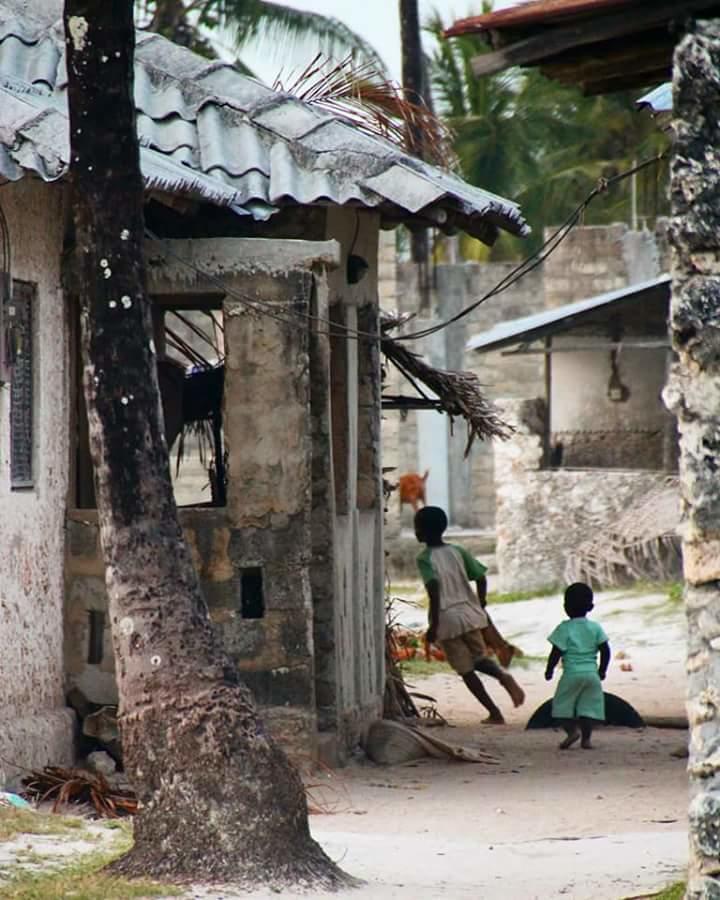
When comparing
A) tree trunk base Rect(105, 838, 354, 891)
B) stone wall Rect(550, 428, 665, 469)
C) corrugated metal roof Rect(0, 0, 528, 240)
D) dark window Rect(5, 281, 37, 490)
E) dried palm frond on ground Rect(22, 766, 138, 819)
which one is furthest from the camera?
stone wall Rect(550, 428, 665, 469)

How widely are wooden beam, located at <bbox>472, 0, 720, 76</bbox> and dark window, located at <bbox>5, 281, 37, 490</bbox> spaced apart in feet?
14.8

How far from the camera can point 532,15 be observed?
5.43m

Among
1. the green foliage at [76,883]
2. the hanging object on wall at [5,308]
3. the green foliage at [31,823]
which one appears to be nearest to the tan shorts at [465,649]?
the hanging object on wall at [5,308]

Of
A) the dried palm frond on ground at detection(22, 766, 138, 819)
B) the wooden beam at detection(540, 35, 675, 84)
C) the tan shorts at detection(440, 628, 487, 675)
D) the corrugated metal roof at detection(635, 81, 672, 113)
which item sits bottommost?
the dried palm frond on ground at detection(22, 766, 138, 819)

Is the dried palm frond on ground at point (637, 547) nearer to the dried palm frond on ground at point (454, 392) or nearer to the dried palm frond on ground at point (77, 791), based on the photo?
the dried palm frond on ground at point (454, 392)

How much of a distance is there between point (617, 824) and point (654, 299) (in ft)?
39.8

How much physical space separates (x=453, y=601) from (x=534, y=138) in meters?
30.0

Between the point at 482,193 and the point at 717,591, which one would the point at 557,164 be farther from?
the point at 717,591

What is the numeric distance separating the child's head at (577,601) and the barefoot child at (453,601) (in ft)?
2.84

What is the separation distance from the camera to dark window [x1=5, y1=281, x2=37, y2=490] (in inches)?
383

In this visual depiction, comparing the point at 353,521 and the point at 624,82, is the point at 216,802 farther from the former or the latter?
the point at 353,521

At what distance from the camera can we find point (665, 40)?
567cm

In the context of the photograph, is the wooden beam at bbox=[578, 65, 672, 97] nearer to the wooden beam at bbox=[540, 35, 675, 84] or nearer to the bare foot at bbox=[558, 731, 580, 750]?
the wooden beam at bbox=[540, 35, 675, 84]

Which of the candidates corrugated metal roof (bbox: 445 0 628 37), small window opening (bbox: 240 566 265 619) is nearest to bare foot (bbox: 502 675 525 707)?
small window opening (bbox: 240 566 265 619)
